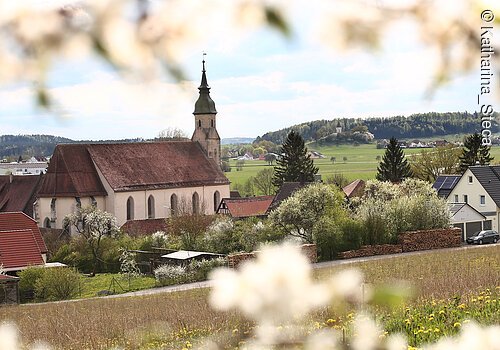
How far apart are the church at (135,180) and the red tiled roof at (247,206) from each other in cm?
208

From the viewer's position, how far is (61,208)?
49.0m

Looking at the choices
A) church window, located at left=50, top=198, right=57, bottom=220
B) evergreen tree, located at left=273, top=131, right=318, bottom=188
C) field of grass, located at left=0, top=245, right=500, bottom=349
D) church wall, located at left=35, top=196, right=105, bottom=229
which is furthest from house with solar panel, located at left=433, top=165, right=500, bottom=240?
church window, located at left=50, top=198, right=57, bottom=220

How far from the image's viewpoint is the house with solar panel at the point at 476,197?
37500 millimetres

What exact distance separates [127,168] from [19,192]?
898 centimetres

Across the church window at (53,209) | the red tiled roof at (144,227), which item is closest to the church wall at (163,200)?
the church window at (53,209)

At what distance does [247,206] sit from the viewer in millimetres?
51906

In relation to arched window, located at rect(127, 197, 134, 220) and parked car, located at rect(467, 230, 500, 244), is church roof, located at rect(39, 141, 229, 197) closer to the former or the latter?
arched window, located at rect(127, 197, 134, 220)

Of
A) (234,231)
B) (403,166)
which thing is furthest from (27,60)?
(403,166)

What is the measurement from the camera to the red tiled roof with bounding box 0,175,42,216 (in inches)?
2069

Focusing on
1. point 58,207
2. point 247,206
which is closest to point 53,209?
point 58,207

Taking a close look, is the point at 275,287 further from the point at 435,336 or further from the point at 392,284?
the point at 435,336

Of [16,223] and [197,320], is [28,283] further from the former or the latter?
[197,320]

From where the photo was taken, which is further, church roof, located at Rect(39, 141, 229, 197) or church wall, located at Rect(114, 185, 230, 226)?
church wall, located at Rect(114, 185, 230, 226)

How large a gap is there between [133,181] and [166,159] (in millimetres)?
4700
